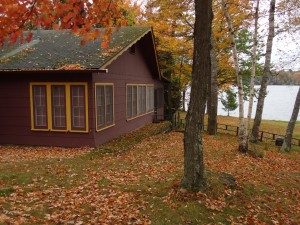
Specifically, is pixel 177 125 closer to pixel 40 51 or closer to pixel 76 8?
pixel 40 51

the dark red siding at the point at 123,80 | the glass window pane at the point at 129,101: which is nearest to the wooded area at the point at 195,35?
the dark red siding at the point at 123,80

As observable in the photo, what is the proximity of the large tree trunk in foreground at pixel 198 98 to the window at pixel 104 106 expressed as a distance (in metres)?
7.10

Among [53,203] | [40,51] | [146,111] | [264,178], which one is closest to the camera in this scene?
[53,203]

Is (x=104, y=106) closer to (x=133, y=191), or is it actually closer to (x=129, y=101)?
(x=129, y=101)

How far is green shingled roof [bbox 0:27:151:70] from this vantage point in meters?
12.6

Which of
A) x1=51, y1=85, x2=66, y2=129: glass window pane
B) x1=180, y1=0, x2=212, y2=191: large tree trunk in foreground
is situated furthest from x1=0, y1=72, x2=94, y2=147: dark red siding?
x1=180, y1=0, x2=212, y2=191: large tree trunk in foreground

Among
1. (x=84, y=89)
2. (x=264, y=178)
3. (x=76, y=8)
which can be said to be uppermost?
(x=76, y=8)

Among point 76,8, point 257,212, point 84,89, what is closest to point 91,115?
point 84,89

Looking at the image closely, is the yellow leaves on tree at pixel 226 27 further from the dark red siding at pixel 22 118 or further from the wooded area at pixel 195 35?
the dark red siding at pixel 22 118

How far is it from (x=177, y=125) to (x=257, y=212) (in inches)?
660

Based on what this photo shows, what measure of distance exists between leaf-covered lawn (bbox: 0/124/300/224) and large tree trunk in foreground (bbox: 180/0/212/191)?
444 millimetres

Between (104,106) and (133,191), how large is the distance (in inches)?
274

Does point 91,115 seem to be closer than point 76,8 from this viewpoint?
No

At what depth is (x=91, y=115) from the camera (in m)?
12.8
